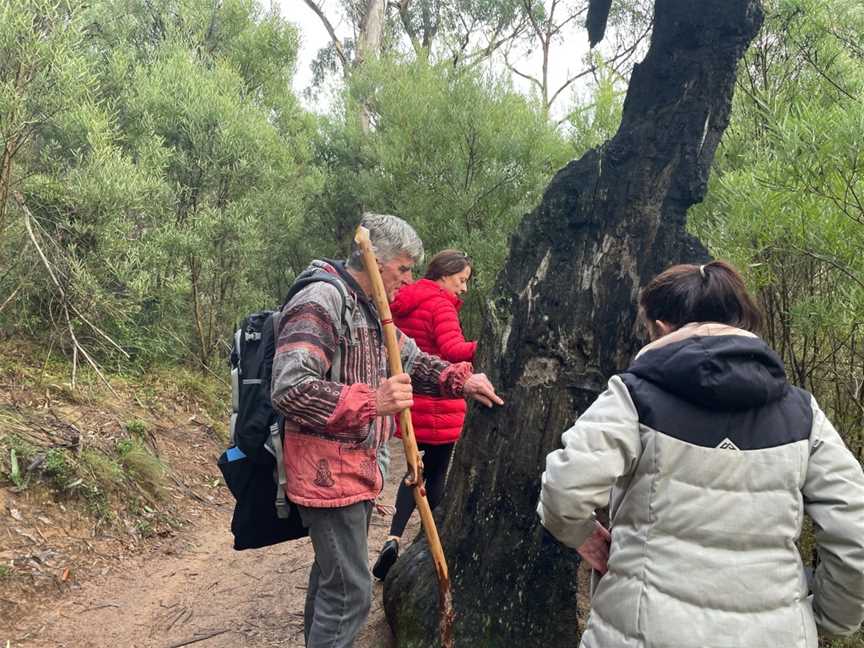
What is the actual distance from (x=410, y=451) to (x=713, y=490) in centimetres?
135

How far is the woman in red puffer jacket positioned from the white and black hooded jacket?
7.77ft

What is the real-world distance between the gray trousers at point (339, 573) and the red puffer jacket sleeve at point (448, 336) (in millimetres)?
1523

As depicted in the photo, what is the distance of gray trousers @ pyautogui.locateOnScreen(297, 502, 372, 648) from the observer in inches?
105

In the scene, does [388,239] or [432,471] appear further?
[432,471]

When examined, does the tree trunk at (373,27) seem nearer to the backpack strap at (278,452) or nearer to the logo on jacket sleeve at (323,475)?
the backpack strap at (278,452)

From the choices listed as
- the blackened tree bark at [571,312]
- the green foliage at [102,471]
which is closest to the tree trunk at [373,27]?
the green foliage at [102,471]

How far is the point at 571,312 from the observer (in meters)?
3.21

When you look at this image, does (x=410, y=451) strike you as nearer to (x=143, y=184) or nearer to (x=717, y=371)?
(x=717, y=371)

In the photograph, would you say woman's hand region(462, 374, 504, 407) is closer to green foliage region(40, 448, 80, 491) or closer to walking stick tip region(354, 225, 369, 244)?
walking stick tip region(354, 225, 369, 244)

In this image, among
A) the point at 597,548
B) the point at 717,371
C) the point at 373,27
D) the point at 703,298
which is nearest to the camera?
the point at 717,371

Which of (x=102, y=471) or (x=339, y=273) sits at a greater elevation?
(x=339, y=273)

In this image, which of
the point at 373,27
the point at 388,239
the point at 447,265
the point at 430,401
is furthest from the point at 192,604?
the point at 373,27

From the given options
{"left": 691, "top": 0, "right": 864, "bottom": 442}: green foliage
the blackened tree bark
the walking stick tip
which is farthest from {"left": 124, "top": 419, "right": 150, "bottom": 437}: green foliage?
{"left": 691, "top": 0, "right": 864, "bottom": 442}: green foliage

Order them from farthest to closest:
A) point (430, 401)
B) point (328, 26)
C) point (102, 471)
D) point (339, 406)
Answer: point (328, 26) → point (102, 471) → point (430, 401) → point (339, 406)
